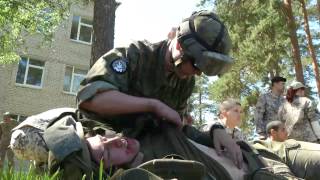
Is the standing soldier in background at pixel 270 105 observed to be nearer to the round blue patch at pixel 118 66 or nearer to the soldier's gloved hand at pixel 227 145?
the soldier's gloved hand at pixel 227 145

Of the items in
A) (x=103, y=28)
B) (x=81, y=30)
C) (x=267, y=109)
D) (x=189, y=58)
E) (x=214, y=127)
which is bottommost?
(x=214, y=127)

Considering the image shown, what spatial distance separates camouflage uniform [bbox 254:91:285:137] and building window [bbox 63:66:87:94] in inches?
722

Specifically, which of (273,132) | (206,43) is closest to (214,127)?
(206,43)

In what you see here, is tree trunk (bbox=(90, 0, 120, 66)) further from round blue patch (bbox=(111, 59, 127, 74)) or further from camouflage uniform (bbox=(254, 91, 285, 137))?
round blue patch (bbox=(111, 59, 127, 74))

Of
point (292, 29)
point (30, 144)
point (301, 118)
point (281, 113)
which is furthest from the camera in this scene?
point (292, 29)

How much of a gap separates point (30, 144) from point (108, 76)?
0.48 m

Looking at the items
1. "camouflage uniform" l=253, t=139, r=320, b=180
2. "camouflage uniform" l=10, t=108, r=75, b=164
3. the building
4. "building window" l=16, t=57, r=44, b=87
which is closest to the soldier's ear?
"camouflage uniform" l=253, t=139, r=320, b=180

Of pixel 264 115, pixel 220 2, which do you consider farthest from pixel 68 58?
pixel 264 115

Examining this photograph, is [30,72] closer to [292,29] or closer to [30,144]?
[292,29]

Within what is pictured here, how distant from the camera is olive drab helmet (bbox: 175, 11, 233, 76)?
233 cm

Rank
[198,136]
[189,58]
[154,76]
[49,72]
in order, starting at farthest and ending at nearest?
[49,72] → [154,76] → [198,136] → [189,58]

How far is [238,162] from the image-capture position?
2322mm

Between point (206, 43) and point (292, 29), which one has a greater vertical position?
point (292, 29)

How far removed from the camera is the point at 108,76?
93.4 inches
